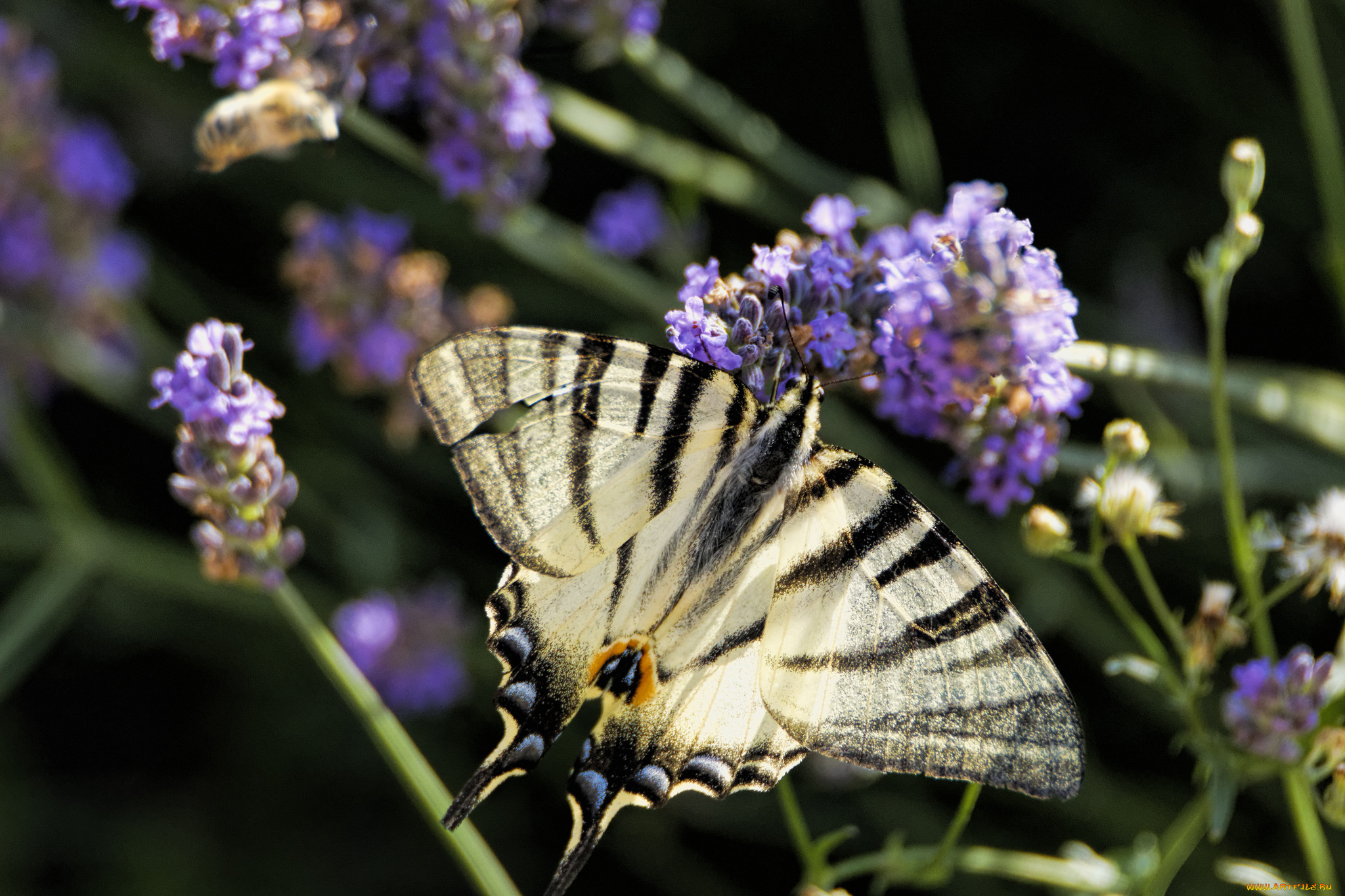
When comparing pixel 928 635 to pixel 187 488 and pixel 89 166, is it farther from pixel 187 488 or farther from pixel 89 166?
pixel 89 166

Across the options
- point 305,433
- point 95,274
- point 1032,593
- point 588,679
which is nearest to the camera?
point 588,679

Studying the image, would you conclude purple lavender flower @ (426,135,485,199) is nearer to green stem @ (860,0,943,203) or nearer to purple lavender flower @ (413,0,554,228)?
purple lavender flower @ (413,0,554,228)

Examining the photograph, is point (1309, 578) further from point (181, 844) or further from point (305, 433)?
point (181, 844)

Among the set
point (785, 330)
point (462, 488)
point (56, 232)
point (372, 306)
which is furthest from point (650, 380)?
point (56, 232)

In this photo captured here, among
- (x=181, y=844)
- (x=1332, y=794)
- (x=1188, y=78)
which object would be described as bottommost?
(x=181, y=844)

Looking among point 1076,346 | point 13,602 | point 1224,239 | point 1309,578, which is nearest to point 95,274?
point 13,602

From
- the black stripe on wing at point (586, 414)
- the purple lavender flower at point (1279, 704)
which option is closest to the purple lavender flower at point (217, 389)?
the black stripe on wing at point (586, 414)

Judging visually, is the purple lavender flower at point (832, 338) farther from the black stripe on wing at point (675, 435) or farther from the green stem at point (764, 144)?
the green stem at point (764, 144)
